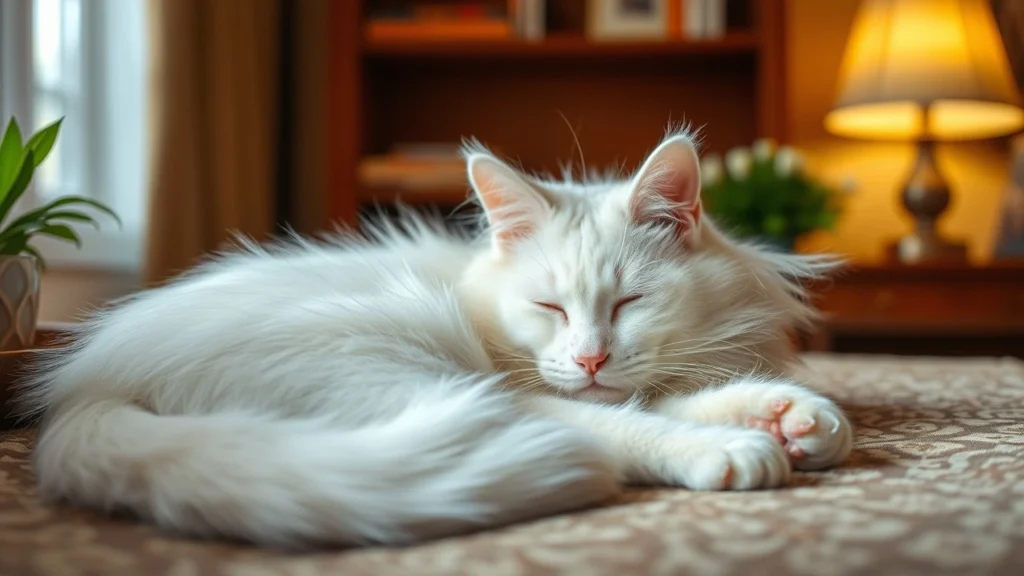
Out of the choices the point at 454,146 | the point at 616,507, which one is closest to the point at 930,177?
the point at 454,146

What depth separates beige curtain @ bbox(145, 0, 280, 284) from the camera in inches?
100

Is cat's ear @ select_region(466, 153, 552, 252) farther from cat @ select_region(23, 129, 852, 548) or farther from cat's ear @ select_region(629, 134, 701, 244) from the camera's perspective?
cat's ear @ select_region(629, 134, 701, 244)

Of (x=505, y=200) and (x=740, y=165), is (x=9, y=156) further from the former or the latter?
(x=740, y=165)

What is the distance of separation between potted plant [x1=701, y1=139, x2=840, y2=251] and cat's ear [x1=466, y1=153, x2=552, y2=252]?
5.31ft

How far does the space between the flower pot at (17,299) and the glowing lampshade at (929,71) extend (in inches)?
98.0

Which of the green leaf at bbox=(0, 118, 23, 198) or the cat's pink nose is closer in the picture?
the cat's pink nose

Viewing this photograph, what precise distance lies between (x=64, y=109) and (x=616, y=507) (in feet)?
8.59

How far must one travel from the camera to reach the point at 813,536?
0.63 meters

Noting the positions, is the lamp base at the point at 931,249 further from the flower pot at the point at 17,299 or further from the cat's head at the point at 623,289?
the flower pot at the point at 17,299

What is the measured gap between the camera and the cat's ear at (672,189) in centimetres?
113

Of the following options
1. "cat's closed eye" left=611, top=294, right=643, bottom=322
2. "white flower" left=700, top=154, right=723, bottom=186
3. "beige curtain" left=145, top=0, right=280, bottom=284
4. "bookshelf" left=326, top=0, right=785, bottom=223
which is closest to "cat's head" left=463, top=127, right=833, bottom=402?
"cat's closed eye" left=611, top=294, right=643, bottom=322

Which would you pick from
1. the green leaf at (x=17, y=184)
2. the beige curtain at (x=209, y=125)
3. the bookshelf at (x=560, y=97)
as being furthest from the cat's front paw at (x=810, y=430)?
the bookshelf at (x=560, y=97)

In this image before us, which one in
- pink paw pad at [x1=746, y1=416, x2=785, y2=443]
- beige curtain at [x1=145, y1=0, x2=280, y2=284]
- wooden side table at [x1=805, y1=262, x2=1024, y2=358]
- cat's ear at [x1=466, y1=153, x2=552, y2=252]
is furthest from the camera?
wooden side table at [x1=805, y1=262, x2=1024, y2=358]

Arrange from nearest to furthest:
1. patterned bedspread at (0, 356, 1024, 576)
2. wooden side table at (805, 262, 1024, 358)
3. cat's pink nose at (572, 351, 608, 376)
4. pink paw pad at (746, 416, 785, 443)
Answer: patterned bedspread at (0, 356, 1024, 576)
pink paw pad at (746, 416, 785, 443)
cat's pink nose at (572, 351, 608, 376)
wooden side table at (805, 262, 1024, 358)
